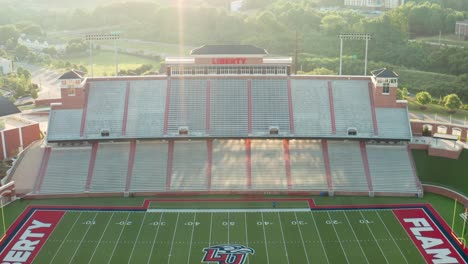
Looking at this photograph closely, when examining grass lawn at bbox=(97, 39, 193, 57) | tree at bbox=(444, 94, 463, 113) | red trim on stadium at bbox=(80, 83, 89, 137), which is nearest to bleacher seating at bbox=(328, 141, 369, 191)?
red trim on stadium at bbox=(80, 83, 89, 137)

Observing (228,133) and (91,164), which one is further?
(228,133)

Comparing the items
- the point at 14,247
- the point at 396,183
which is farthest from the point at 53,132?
the point at 396,183

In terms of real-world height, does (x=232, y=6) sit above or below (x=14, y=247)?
above

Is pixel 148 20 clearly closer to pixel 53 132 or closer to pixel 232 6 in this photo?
pixel 232 6

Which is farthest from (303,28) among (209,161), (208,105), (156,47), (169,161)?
(169,161)

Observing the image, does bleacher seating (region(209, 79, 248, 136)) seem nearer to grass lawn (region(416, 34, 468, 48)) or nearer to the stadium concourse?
the stadium concourse

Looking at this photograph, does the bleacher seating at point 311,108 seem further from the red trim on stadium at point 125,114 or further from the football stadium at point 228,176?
the red trim on stadium at point 125,114

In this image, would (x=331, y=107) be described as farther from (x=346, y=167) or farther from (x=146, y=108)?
(x=146, y=108)

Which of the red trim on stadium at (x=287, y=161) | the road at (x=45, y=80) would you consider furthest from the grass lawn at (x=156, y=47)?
the red trim on stadium at (x=287, y=161)
